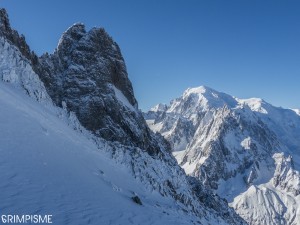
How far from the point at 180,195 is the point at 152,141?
67.8 feet

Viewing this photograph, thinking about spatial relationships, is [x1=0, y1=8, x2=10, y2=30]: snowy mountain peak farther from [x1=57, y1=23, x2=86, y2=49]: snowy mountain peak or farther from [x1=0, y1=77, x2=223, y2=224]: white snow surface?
[x1=0, y1=77, x2=223, y2=224]: white snow surface

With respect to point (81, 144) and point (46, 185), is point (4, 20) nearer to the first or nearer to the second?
point (81, 144)

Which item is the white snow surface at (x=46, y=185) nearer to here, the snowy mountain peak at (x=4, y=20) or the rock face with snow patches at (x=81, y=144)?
the rock face with snow patches at (x=81, y=144)

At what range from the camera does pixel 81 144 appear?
4522cm

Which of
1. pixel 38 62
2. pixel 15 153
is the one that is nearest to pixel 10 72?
pixel 38 62

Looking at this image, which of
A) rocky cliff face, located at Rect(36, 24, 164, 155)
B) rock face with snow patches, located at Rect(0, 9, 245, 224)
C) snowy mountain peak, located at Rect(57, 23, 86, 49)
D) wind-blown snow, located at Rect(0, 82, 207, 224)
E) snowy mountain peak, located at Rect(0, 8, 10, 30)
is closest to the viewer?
wind-blown snow, located at Rect(0, 82, 207, 224)

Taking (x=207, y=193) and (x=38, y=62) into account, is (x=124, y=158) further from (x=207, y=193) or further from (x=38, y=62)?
(x=207, y=193)

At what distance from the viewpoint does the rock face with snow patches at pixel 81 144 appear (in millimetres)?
20344

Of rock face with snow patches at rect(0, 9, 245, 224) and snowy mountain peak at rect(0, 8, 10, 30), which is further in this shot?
snowy mountain peak at rect(0, 8, 10, 30)

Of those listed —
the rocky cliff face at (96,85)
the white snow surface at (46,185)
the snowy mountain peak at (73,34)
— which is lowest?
the white snow surface at (46,185)

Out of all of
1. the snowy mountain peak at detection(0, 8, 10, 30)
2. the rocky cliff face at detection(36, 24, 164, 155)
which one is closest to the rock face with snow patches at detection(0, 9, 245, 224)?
the snowy mountain peak at detection(0, 8, 10, 30)

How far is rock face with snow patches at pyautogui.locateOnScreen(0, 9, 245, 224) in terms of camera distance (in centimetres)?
2034

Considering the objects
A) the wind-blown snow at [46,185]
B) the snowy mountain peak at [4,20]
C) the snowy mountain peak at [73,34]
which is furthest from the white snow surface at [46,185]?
the snowy mountain peak at [73,34]

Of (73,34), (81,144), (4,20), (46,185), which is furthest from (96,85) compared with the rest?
(46,185)
